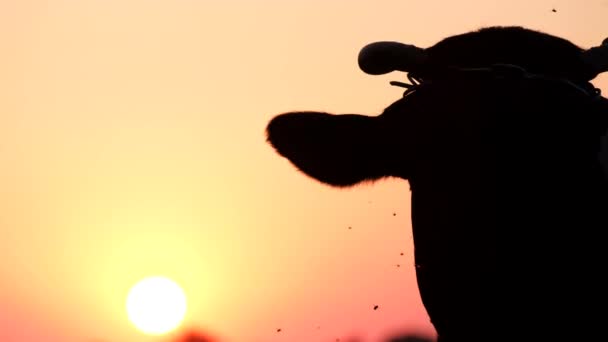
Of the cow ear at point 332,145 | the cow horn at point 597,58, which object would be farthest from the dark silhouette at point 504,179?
the cow ear at point 332,145

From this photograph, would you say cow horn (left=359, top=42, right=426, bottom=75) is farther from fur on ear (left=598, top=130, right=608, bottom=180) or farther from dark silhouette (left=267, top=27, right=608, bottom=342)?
fur on ear (left=598, top=130, right=608, bottom=180)

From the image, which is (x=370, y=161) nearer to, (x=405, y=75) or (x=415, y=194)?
(x=405, y=75)

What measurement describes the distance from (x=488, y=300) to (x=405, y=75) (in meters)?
1.85

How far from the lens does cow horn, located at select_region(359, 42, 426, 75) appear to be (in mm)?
5961

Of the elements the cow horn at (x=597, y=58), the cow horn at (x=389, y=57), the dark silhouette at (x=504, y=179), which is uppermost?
the cow horn at (x=389, y=57)

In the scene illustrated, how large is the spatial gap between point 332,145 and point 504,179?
6.52ft

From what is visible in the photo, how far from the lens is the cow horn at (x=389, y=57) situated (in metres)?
5.96

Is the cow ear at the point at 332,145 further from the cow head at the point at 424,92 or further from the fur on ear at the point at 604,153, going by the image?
the fur on ear at the point at 604,153

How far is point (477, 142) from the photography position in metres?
5.07

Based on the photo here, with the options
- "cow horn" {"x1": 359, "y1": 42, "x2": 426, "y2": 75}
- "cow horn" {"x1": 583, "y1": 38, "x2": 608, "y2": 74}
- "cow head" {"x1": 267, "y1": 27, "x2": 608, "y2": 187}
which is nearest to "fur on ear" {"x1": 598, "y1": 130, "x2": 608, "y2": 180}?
"cow head" {"x1": 267, "y1": 27, "x2": 608, "y2": 187}

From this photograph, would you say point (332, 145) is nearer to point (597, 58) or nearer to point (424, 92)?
point (424, 92)

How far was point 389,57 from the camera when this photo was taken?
6117mm

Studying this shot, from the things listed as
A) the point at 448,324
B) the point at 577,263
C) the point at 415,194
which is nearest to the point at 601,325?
the point at 577,263

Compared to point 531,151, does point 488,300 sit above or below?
below
